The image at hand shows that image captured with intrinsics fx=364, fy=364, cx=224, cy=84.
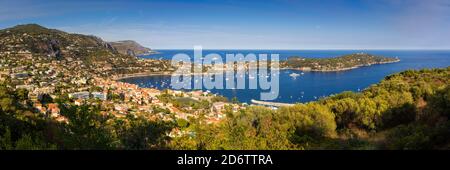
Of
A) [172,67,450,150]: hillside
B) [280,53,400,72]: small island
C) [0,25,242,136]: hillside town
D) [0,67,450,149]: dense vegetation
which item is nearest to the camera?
[0,67,450,149]: dense vegetation

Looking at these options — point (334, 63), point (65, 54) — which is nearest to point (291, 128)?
point (65, 54)

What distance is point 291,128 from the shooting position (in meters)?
11.0

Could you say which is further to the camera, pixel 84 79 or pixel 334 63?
pixel 334 63

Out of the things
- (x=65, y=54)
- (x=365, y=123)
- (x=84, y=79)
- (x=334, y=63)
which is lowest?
(x=84, y=79)

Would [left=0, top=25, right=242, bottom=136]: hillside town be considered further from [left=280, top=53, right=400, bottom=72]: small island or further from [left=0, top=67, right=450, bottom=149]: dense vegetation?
[left=280, top=53, right=400, bottom=72]: small island

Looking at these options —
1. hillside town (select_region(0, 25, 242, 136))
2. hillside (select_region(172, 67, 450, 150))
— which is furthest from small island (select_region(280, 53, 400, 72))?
hillside (select_region(172, 67, 450, 150))

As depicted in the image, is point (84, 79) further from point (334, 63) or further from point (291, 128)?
point (334, 63)

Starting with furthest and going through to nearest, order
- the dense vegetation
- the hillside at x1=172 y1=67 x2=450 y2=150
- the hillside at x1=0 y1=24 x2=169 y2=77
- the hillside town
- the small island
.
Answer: the small island
the hillside at x1=0 y1=24 x2=169 y2=77
the hillside town
the hillside at x1=172 y1=67 x2=450 y2=150
the dense vegetation

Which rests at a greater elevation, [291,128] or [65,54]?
[65,54]

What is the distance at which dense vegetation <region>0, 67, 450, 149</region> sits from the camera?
21.9ft

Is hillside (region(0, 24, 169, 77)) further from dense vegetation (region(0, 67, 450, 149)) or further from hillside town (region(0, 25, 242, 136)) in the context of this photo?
dense vegetation (region(0, 67, 450, 149))

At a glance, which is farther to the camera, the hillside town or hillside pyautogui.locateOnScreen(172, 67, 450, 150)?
the hillside town

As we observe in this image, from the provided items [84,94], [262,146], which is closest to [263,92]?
[84,94]
